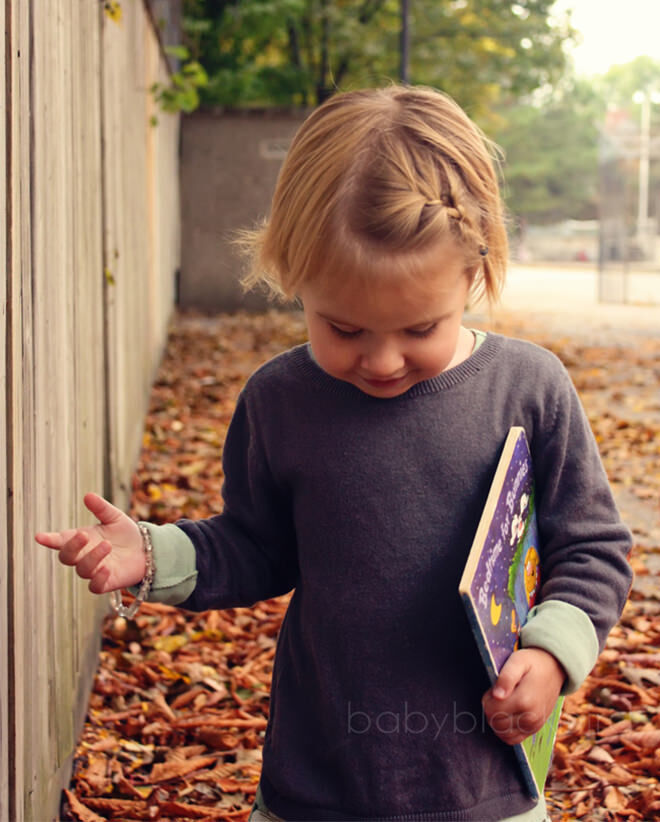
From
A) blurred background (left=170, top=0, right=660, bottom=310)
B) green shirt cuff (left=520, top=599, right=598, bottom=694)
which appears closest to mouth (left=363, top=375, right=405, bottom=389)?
green shirt cuff (left=520, top=599, right=598, bottom=694)

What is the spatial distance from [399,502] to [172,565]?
1.34 feet

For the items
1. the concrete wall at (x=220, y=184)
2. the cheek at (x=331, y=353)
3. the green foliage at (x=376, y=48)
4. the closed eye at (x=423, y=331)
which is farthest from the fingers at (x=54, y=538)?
the green foliage at (x=376, y=48)

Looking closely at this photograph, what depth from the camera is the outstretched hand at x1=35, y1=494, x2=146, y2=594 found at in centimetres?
182

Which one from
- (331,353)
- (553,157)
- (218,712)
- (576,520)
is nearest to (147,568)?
(331,353)

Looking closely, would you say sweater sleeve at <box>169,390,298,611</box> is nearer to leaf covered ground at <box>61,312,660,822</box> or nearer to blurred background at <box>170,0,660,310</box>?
leaf covered ground at <box>61,312,660,822</box>

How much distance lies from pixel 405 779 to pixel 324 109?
107cm

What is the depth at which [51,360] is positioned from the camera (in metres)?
2.72

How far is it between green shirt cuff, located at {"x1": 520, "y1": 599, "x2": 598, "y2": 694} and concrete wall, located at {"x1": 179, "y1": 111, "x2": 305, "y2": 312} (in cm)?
1692

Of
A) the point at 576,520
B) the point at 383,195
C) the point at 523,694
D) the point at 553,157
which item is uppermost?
the point at 383,195

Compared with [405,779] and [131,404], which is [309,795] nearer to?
[405,779]

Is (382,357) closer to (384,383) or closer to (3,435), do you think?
(384,383)

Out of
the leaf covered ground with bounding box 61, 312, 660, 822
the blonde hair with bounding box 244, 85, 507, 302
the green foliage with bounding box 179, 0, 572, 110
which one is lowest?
the leaf covered ground with bounding box 61, 312, 660, 822

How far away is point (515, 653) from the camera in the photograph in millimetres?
1785

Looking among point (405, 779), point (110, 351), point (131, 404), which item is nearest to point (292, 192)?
point (405, 779)
